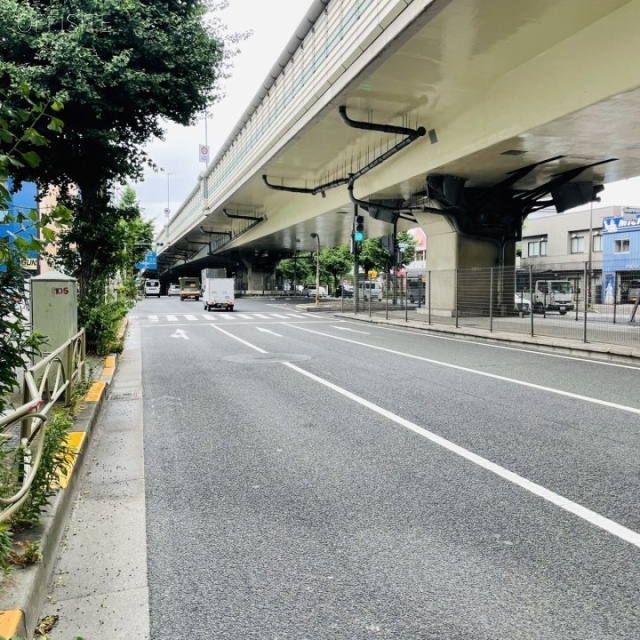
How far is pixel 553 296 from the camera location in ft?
55.6

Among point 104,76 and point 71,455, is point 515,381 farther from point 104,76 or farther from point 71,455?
point 104,76

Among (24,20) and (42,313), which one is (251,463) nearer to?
(42,313)

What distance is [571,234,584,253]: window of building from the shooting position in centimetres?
5441

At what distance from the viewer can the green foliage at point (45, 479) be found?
11.0 feet

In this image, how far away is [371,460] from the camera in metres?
5.36

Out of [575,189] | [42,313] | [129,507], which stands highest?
[575,189]

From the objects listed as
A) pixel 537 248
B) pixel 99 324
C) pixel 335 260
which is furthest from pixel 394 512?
pixel 335 260

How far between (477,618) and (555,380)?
25.2ft

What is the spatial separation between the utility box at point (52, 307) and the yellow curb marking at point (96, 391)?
2.55ft

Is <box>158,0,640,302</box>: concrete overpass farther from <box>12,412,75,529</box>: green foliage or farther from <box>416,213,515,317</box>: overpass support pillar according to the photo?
<box>12,412,75,529</box>: green foliage

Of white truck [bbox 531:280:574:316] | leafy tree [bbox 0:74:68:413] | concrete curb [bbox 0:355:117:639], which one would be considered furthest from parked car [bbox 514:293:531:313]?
leafy tree [bbox 0:74:68:413]

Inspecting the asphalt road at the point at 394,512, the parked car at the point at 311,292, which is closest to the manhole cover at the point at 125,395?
the asphalt road at the point at 394,512

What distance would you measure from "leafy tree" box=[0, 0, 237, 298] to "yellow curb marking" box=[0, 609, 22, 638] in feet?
20.9

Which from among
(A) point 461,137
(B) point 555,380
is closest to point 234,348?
(B) point 555,380
